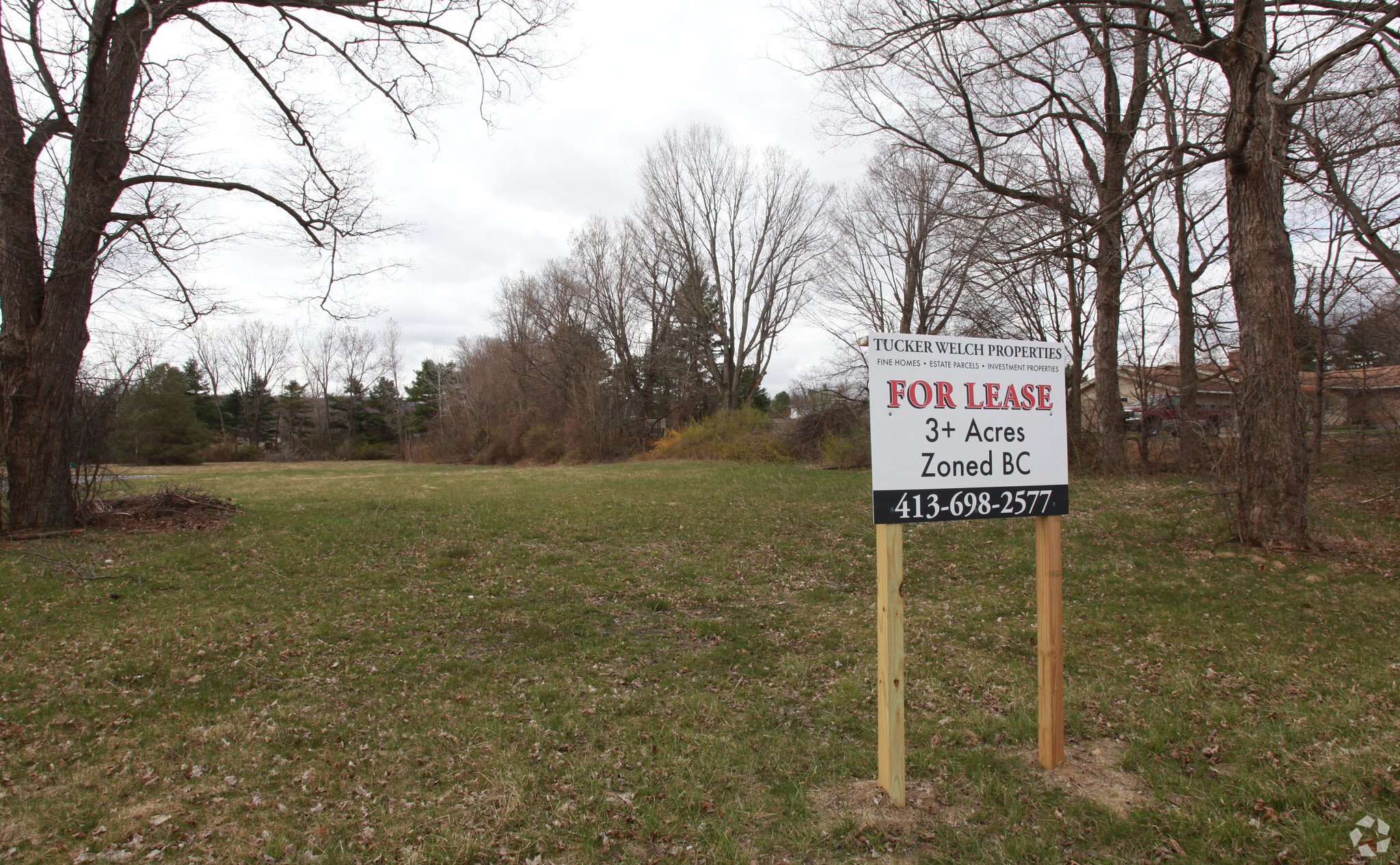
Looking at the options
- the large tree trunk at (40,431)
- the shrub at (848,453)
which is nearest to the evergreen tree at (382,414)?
the shrub at (848,453)

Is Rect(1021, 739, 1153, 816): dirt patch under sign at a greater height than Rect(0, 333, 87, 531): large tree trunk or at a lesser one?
lesser

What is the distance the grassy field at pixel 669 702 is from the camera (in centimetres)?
310

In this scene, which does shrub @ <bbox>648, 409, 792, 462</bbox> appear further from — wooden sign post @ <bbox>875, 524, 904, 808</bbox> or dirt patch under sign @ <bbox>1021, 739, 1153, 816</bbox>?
wooden sign post @ <bbox>875, 524, 904, 808</bbox>

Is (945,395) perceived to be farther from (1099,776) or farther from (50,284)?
(50,284)

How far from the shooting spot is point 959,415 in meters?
3.41

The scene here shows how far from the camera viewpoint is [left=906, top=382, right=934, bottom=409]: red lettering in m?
3.31

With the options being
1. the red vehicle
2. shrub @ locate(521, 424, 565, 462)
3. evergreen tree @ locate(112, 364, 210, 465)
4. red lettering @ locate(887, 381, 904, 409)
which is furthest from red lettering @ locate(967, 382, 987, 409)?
evergreen tree @ locate(112, 364, 210, 465)

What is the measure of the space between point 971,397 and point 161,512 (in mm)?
10704

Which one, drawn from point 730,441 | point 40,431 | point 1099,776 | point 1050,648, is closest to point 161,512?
point 40,431

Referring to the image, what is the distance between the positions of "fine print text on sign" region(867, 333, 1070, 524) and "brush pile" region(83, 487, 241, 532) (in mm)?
9415

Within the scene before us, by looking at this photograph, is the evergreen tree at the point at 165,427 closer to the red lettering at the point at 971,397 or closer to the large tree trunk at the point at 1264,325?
the red lettering at the point at 971,397

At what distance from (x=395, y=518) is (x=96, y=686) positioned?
20.2ft

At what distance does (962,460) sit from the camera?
3.40 m

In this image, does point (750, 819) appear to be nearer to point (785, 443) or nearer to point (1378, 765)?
point (1378, 765)
